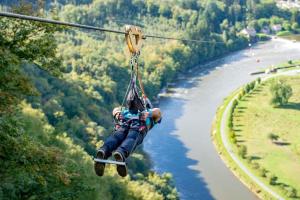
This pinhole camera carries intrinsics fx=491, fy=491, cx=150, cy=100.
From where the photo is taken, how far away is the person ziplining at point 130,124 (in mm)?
6746

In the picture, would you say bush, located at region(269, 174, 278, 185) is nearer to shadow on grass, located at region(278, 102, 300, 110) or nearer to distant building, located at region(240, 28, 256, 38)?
shadow on grass, located at region(278, 102, 300, 110)

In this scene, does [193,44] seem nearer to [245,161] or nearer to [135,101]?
[245,161]

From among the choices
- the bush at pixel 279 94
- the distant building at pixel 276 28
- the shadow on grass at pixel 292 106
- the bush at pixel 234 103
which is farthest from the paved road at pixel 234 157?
the distant building at pixel 276 28

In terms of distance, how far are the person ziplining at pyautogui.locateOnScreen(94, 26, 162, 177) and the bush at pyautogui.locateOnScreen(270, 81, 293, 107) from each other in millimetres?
38708

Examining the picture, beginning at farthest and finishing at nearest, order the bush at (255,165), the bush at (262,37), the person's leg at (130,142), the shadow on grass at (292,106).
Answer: the bush at (262,37)
the shadow on grass at (292,106)
the bush at (255,165)
the person's leg at (130,142)

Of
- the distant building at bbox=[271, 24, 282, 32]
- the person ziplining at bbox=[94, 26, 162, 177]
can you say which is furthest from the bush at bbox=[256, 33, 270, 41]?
the person ziplining at bbox=[94, 26, 162, 177]

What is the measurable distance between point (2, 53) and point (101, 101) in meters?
30.7

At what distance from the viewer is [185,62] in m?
59.3

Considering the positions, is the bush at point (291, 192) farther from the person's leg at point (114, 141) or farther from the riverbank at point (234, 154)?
the person's leg at point (114, 141)

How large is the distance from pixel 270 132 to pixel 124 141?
109 feet

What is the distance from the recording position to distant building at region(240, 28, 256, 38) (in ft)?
250

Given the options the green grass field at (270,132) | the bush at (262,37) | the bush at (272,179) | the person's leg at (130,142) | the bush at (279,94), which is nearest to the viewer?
the person's leg at (130,142)

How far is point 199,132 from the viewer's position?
128 ft

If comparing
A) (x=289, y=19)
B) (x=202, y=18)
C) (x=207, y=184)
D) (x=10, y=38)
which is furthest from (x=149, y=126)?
(x=289, y=19)
